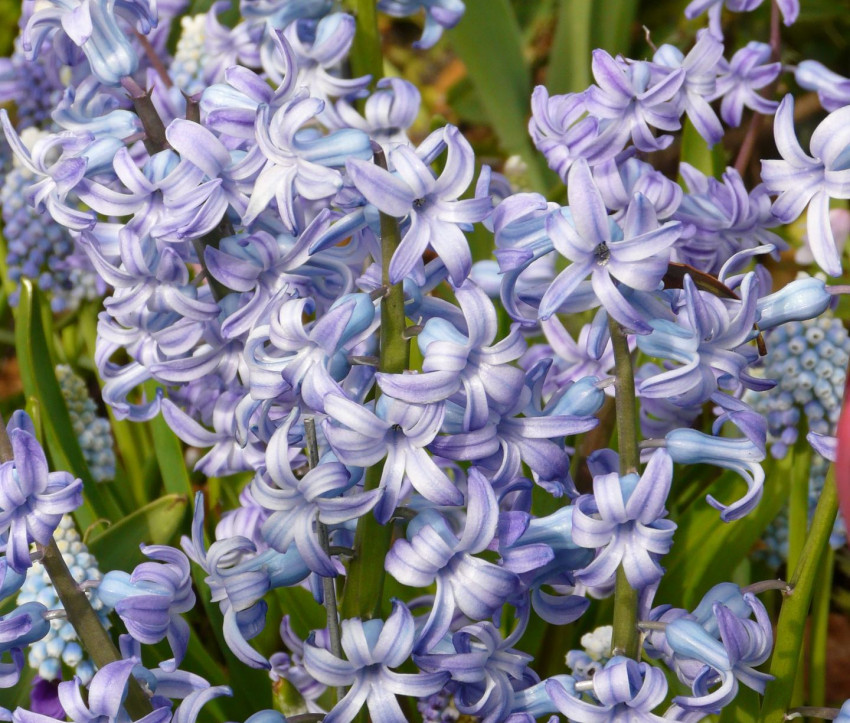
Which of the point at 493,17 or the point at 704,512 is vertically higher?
the point at 493,17

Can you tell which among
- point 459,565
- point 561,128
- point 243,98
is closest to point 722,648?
point 459,565

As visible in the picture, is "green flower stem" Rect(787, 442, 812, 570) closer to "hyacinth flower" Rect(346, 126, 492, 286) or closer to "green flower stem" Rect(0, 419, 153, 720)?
"hyacinth flower" Rect(346, 126, 492, 286)

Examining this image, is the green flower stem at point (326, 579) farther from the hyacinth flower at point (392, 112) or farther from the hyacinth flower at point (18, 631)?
the hyacinth flower at point (392, 112)

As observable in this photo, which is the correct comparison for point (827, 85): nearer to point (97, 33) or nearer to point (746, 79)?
point (746, 79)

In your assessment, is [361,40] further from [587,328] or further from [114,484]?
[114,484]

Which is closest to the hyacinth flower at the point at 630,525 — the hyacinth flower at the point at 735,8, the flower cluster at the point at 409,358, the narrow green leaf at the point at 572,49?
the flower cluster at the point at 409,358

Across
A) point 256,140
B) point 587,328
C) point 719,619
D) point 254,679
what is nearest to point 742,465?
point 719,619
